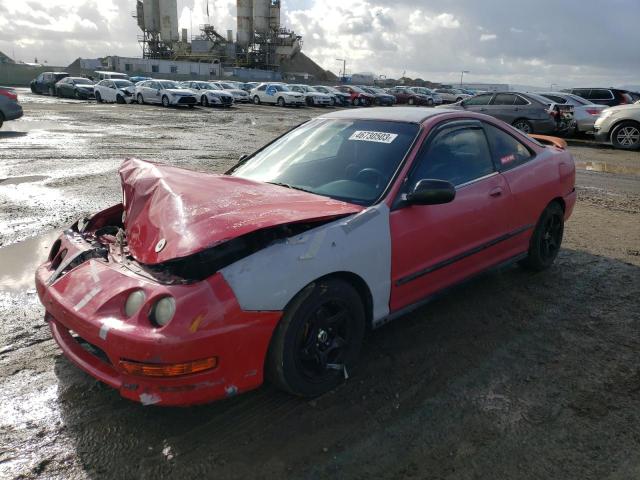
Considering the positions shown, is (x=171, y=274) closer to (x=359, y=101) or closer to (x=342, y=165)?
(x=342, y=165)

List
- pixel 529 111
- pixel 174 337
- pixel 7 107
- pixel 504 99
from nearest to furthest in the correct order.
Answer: pixel 174 337
pixel 7 107
pixel 529 111
pixel 504 99

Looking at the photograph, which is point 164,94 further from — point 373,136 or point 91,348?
point 91,348

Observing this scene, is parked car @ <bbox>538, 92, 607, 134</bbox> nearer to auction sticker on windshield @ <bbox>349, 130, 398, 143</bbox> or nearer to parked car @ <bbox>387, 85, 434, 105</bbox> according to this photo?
auction sticker on windshield @ <bbox>349, 130, 398, 143</bbox>

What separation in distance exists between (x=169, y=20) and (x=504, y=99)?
70.3 meters

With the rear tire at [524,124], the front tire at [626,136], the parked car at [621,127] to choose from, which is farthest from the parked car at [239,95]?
the front tire at [626,136]

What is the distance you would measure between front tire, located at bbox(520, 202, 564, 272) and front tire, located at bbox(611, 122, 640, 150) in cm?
1123

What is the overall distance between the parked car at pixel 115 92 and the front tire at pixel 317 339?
30769 millimetres

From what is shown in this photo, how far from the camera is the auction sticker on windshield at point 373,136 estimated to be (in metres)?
3.62

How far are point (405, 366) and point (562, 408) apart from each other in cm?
88

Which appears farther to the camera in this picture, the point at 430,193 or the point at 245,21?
the point at 245,21

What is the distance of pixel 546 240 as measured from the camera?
186 inches

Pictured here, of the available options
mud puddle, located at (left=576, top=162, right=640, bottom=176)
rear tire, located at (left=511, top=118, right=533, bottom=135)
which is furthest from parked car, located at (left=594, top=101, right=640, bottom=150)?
mud puddle, located at (left=576, top=162, right=640, bottom=176)

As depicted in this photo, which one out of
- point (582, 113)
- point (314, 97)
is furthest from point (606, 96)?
point (314, 97)

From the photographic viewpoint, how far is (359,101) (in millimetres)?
39406
